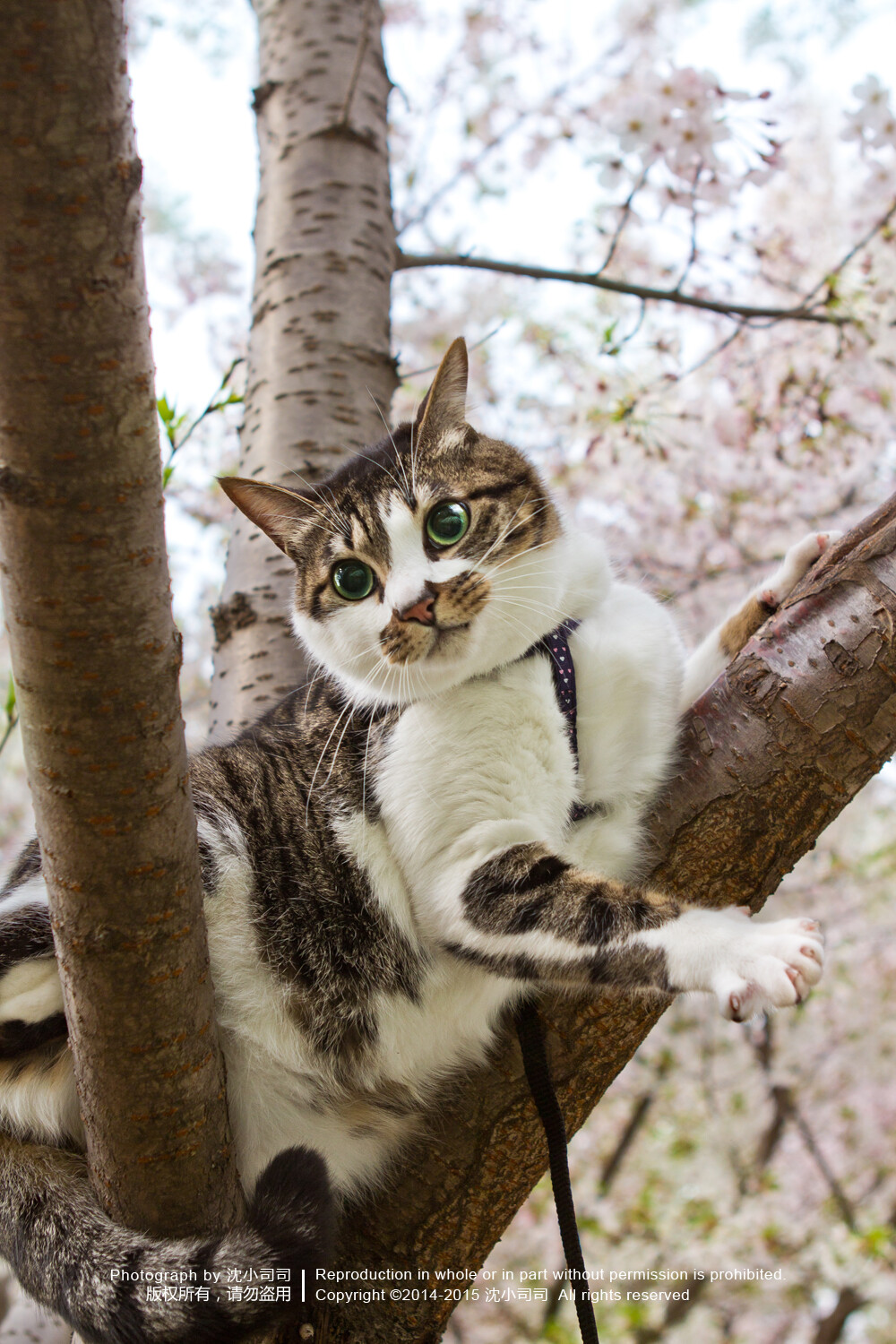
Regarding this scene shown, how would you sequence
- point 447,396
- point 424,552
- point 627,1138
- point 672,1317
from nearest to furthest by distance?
point 424,552
point 447,396
point 672,1317
point 627,1138

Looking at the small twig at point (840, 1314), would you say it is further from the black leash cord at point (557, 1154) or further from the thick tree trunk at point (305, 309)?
the thick tree trunk at point (305, 309)

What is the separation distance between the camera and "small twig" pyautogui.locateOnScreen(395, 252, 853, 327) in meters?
2.84

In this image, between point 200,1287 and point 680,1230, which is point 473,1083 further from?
point 680,1230

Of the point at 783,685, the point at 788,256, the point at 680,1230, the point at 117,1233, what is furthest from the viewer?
the point at 680,1230

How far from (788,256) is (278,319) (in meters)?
3.48

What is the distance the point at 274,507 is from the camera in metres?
2.08

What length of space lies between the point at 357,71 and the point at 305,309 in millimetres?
713

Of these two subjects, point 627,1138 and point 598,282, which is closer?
point 598,282

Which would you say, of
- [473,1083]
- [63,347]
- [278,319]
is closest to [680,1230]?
[473,1083]

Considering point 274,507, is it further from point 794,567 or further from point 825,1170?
point 825,1170

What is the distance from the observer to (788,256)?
15.9 feet

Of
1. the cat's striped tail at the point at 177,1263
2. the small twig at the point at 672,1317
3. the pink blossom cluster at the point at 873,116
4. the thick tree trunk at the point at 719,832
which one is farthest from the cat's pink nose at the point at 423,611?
the small twig at the point at 672,1317

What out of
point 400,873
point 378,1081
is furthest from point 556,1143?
point 400,873

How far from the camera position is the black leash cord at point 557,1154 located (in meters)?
1.41
